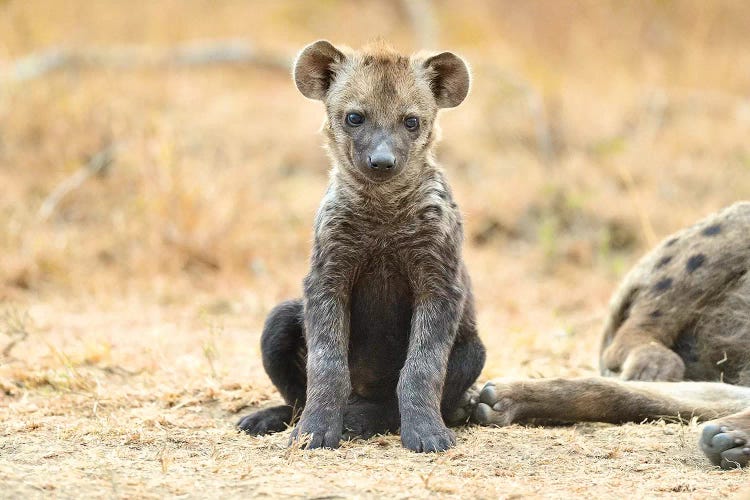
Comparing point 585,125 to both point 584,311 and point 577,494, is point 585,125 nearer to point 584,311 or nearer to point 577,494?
point 584,311

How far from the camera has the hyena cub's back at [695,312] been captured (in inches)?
175

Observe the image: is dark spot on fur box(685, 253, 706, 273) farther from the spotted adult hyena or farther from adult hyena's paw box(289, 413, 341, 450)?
adult hyena's paw box(289, 413, 341, 450)

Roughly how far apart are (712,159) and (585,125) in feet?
4.19

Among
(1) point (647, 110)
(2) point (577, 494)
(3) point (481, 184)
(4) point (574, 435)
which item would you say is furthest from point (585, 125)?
(2) point (577, 494)

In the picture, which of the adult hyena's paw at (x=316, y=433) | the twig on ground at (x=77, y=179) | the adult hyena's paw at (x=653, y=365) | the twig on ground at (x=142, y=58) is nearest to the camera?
the adult hyena's paw at (x=316, y=433)

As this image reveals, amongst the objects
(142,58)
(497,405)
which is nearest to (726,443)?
(497,405)

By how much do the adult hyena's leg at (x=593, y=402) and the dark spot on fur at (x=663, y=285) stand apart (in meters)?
0.58

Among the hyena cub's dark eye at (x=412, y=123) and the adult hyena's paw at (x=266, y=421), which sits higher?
the hyena cub's dark eye at (x=412, y=123)

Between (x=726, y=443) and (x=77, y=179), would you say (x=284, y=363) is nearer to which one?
(x=726, y=443)

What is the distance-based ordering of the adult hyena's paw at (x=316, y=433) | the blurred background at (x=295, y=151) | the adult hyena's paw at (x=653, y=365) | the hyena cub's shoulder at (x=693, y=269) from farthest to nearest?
the blurred background at (x=295, y=151), the hyena cub's shoulder at (x=693, y=269), the adult hyena's paw at (x=653, y=365), the adult hyena's paw at (x=316, y=433)

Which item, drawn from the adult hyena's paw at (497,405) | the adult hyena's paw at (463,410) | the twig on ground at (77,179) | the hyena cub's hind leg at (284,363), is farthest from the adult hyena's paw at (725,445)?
the twig on ground at (77,179)

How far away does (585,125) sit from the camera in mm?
10156

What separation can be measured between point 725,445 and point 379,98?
1.73 metres

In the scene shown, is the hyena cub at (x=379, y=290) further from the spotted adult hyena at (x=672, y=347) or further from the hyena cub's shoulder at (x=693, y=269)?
the hyena cub's shoulder at (x=693, y=269)
